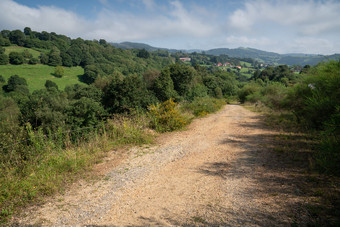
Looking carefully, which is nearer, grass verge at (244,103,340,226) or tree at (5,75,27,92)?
grass verge at (244,103,340,226)

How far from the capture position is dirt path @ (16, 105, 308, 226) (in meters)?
2.93

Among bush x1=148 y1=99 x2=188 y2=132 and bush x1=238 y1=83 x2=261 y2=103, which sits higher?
bush x1=238 y1=83 x2=261 y2=103

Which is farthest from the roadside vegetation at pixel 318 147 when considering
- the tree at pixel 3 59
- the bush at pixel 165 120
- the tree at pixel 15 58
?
the tree at pixel 15 58

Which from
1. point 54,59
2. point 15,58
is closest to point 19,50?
point 15,58

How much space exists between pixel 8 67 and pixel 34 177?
87989 mm

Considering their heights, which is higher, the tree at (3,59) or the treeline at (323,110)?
the tree at (3,59)

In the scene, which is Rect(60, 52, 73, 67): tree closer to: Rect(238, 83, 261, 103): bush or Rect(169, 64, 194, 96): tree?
Rect(169, 64, 194, 96): tree

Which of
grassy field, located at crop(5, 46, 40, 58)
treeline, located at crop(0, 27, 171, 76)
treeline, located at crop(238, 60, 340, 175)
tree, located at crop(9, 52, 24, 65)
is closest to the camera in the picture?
treeline, located at crop(238, 60, 340, 175)

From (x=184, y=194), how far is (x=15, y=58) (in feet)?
315

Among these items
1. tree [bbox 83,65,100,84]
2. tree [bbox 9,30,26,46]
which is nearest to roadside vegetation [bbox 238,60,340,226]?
tree [bbox 83,65,100,84]

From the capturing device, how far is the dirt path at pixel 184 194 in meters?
2.93

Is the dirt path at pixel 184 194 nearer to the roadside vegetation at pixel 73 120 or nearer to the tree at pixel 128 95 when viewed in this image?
the roadside vegetation at pixel 73 120

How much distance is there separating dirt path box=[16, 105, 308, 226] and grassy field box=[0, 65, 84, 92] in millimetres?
69088

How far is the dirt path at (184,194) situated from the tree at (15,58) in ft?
304
